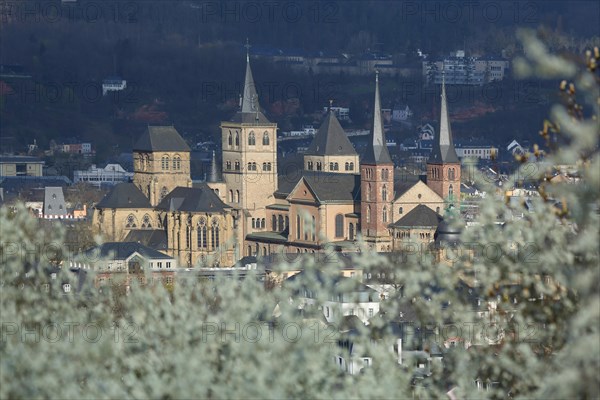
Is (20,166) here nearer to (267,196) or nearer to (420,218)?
(267,196)

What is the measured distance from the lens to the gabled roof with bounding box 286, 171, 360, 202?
7038 centimetres

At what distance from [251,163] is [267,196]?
50.8 inches

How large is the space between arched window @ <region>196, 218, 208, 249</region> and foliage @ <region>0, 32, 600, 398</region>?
50.6 m

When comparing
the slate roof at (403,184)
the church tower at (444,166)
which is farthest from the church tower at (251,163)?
the church tower at (444,166)

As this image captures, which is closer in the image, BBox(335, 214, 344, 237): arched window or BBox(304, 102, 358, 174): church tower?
BBox(335, 214, 344, 237): arched window

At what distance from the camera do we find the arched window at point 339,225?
70438 millimetres

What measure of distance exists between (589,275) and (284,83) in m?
145

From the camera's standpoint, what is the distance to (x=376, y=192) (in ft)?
226

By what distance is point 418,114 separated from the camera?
15750 cm

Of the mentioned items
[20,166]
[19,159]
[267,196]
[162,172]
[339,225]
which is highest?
[19,159]

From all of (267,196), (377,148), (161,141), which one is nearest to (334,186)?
(377,148)

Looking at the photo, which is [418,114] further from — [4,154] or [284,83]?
[4,154]

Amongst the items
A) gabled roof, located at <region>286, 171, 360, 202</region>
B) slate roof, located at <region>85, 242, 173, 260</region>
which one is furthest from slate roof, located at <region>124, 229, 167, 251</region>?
gabled roof, located at <region>286, 171, 360, 202</region>

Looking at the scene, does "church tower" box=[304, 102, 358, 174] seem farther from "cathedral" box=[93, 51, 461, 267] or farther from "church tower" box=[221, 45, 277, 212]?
"church tower" box=[221, 45, 277, 212]
